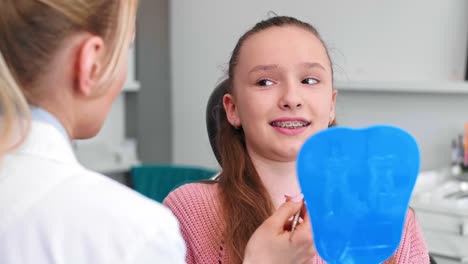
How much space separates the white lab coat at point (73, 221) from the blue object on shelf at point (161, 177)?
1677 millimetres

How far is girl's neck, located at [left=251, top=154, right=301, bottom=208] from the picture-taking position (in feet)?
2.98

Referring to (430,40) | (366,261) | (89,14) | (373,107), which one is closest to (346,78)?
(373,107)

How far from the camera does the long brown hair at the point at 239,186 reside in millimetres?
875

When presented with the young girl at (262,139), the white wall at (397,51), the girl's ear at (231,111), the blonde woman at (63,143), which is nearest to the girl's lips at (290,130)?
the young girl at (262,139)

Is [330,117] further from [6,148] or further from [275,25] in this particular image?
[6,148]

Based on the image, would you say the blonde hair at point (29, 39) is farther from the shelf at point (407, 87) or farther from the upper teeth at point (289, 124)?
the shelf at point (407, 87)

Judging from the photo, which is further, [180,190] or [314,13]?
[314,13]

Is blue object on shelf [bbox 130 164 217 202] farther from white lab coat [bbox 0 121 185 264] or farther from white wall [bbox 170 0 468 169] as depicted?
white lab coat [bbox 0 121 185 264]

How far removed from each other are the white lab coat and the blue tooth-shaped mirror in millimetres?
184

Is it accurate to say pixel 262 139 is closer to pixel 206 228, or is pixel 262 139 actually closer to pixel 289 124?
pixel 289 124

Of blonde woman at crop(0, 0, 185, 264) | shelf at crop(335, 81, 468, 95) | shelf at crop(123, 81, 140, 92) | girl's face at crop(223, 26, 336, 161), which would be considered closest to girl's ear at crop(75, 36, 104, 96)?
blonde woman at crop(0, 0, 185, 264)

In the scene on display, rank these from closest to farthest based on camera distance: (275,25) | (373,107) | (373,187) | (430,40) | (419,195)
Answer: (373,187), (275,25), (419,195), (430,40), (373,107)

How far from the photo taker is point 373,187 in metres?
0.65

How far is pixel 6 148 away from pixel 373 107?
Answer: 1984mm
